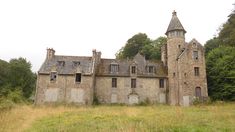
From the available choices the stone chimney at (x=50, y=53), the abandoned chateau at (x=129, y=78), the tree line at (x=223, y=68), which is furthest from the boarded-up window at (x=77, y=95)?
the tree line at (x=223, y=68)

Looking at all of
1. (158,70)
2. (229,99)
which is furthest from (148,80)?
(229,99)

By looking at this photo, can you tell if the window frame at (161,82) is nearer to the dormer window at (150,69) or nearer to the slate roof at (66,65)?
the dormer window at (150,69)

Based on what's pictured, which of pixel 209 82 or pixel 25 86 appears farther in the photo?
pixel 25 86

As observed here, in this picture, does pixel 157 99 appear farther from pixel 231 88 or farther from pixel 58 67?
pixel 58 67

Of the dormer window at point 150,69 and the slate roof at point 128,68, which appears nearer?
the slate roof at point 128,68

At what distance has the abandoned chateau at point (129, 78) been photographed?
28.5m

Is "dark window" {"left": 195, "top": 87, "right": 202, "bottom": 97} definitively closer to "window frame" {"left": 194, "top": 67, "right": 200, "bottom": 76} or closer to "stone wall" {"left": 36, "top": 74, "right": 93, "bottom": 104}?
"window frame" {"left": 194, "top": 67, "right": 200, "bottom": 76}

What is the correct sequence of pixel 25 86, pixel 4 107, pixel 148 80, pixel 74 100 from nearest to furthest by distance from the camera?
pixel 4 107, pixel 74 100, pixel 148 80, pixel 25 86

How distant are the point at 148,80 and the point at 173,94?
377 centimetres

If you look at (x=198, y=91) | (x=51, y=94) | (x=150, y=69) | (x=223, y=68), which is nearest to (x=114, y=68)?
(x=150, y=69)

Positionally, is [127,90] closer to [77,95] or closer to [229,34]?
[77,95]

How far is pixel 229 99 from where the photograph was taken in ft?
87.9

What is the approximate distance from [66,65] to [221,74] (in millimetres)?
19795

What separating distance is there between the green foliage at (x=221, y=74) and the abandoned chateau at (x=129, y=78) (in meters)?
1.67
